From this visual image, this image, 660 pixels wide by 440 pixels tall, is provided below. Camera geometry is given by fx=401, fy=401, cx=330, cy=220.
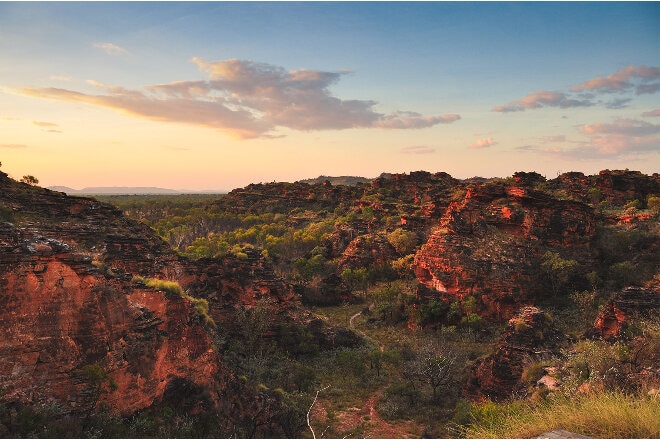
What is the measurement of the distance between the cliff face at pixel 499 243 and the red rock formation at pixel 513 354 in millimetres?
12433

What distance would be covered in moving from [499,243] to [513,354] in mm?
18303

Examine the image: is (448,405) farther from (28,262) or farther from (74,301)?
(28,262)

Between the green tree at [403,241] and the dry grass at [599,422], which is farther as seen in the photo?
the green tree at [403,241]

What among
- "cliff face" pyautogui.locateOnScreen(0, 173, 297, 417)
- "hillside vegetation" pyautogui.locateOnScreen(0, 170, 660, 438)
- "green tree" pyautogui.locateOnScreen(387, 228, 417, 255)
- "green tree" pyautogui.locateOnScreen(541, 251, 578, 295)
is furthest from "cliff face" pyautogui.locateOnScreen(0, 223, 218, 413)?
"green tree" pyautogui.locateOnScreen(387, 228, 417, 255)

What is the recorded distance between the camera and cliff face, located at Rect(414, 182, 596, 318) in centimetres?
3142

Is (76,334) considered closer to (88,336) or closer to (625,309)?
(88,336)

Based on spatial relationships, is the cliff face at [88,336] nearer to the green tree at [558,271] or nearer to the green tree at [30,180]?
the green tree at [30,180]

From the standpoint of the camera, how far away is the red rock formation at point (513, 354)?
1691 cm

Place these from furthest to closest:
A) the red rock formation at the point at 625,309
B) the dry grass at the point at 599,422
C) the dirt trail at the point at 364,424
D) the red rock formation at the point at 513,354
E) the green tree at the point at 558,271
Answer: the green tree at the point at 558,271, the red rock formation at the point at 625,309, the red rock formation at the point at 513,354, the dirt trail at the point at 364,424, the dry grass at the point at 599,422

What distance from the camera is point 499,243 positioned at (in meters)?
34.2

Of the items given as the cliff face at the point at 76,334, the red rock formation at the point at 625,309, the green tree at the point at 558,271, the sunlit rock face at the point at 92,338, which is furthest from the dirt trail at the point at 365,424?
the green tree at the point at 558,271

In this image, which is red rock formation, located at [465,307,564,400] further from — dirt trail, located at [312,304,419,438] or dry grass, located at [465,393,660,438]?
dry grass, located at [465,393,660,438]

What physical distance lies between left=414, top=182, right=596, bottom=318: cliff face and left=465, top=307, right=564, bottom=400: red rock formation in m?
12.4

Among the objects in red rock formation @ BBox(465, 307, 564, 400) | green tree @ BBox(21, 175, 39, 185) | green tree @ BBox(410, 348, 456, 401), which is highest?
green tree @ BBox(21, 175, 39, 185)
